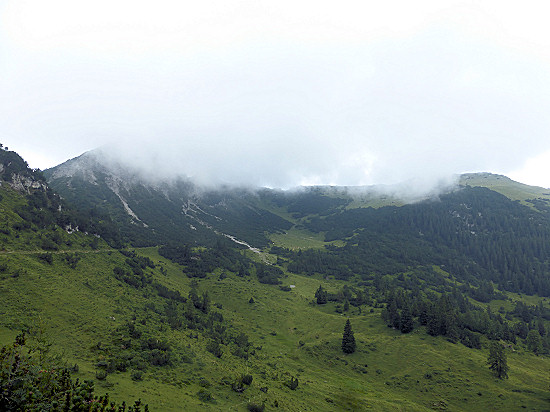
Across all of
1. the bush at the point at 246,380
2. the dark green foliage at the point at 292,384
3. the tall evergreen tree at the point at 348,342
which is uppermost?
the bush at the point at 246,380

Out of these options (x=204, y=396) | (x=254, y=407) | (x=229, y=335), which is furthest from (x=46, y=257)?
(x=254, y=407)

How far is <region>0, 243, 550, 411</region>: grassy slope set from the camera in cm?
4662

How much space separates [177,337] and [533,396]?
3347 inches

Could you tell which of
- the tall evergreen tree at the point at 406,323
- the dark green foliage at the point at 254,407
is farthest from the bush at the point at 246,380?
the tall evergreen tree at the point at 406,323

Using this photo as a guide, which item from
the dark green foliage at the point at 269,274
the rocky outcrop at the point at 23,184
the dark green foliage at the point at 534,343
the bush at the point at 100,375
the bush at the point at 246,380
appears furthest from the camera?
the dark green foliage at the point at 269,274

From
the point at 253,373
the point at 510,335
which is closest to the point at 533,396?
the point at 510,335

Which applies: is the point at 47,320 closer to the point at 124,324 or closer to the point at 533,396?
the point at 124,324

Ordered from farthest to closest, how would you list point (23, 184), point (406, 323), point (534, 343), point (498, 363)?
point (23, 184) → point (406, 323) → point (534, 343) → point (498, 363)

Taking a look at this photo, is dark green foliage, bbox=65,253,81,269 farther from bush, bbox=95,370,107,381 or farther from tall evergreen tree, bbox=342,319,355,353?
tall evergreen tree, bbox=342,319,355,353

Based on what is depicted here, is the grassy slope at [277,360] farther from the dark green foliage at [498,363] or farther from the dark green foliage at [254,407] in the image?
the dark green foliage at [498,363]

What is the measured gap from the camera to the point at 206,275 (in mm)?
153500

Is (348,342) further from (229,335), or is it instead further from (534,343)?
(534,343)

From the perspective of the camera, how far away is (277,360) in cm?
7944

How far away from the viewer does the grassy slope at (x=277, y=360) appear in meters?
46.6
